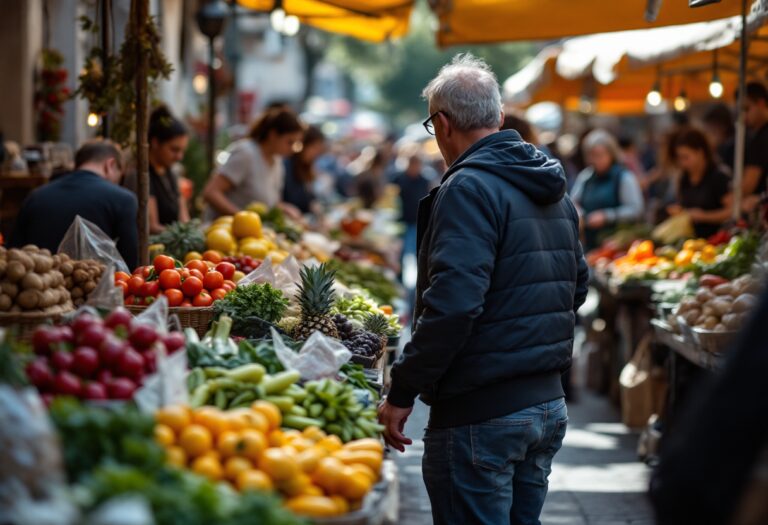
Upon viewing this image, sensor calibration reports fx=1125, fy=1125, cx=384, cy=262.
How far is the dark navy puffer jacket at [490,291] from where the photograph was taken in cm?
393

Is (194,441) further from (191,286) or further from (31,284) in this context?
(191,286)

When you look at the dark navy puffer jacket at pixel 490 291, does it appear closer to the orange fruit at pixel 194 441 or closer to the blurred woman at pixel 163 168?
the orange fruit at pixel 194 441

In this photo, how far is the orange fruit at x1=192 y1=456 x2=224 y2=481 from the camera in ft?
9.87

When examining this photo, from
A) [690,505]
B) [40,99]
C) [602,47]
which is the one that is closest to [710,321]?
[690,505]

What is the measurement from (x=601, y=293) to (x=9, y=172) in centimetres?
557

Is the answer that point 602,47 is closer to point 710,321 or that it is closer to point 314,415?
point 710,321

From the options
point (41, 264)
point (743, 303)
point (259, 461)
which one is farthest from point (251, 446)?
point (743, 303)

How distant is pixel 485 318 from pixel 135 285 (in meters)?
1.89

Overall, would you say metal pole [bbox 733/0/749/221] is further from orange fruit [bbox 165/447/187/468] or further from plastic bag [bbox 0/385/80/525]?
plastic bag [bbox 0/385/80/525]

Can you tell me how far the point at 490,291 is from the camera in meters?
4.08

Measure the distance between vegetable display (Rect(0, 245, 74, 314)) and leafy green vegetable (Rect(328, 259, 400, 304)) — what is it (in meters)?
3.01

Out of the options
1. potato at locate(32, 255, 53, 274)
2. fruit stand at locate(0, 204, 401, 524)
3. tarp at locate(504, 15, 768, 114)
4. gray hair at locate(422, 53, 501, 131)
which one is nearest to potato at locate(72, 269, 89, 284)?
fruit stand at locate(0, 204, 401, 524)

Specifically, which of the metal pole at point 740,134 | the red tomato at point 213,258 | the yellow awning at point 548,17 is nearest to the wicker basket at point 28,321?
the red tomato at point 213,258

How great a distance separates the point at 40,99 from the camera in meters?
11.6
